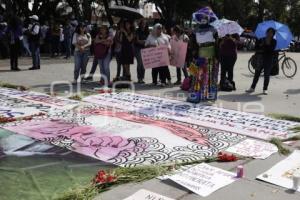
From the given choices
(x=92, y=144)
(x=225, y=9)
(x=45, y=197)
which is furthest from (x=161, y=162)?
(x=225, y=9)

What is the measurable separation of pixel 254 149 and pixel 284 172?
0.91m

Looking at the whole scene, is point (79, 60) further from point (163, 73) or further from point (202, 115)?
point (202, 115)

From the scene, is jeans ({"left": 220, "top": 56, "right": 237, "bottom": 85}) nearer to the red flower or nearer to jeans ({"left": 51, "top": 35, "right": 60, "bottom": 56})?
the red flower

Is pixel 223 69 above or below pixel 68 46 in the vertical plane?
below

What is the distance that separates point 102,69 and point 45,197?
7635mm

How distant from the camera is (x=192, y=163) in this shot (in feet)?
17.8

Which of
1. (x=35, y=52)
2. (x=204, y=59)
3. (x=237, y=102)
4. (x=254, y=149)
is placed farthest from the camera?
(x=35, y=52)

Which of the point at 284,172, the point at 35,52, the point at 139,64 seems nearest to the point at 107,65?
the point at 139,64

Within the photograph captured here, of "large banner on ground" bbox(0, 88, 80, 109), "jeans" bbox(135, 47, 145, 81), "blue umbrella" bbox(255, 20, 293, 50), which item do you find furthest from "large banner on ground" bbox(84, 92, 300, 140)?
"blue umbrella" bbox(255, 20, 293, 50)

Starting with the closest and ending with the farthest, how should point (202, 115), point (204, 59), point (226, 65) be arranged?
point (202, 115) → point (204, 59) → point (226, 65)

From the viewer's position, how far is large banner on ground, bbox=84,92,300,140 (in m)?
7.26

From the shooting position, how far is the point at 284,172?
529 cm

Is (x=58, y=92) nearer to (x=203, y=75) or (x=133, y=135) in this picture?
(x=203, y=75)

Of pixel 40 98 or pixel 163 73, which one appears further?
pixel 163 73
